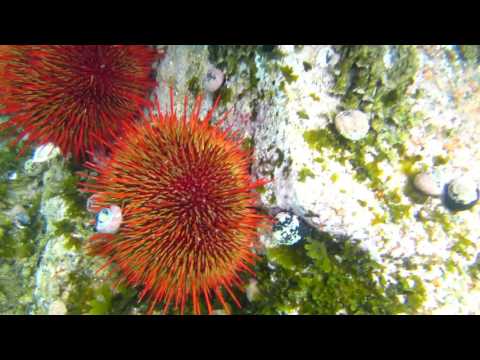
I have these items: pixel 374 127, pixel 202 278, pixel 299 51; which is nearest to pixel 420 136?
pixel 374 127

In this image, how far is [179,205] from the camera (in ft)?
9.50

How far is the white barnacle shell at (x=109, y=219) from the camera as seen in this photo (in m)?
2.90

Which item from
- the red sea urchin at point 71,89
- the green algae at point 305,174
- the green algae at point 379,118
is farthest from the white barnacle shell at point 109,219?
the green algae at point 379,118

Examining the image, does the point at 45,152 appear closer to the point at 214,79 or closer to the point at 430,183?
the point at 214,79

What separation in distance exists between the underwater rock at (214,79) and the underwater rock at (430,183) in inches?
94.3

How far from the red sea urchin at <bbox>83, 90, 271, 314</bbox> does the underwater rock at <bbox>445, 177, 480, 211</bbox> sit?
5.66 feet

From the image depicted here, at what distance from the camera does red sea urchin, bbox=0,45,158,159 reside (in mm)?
3548

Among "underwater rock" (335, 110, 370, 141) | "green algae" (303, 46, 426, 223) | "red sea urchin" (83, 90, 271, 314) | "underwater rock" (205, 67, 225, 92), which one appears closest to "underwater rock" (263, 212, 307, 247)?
"red sea urchin" (83, 90, 271, 314)

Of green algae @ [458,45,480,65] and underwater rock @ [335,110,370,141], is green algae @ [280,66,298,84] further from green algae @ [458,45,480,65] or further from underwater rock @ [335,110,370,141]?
green algae @ [458,45,480,65]
